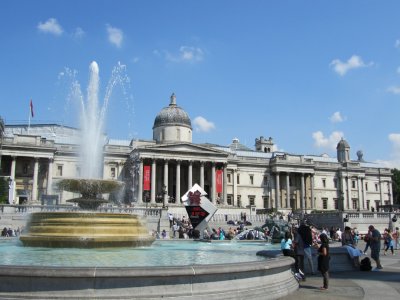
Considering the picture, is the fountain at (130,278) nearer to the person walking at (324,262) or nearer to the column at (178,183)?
the person walking at (324,262)

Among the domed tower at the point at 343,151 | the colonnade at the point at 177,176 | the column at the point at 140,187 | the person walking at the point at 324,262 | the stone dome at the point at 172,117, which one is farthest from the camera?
the domed tower at the point at 343,151

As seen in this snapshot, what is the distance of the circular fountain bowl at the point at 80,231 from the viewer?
588 inches

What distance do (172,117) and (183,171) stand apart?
9678 millimetres

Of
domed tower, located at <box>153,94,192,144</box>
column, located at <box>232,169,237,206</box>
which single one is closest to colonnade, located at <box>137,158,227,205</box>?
domed tower, located at <box>153,94,192,144</box>

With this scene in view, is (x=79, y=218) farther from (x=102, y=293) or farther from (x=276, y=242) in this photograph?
(x=276, y=242)

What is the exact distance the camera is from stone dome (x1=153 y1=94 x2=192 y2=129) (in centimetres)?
7725

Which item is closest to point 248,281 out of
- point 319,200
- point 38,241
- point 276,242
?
point 38,241

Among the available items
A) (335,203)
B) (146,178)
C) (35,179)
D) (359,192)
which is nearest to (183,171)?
(146,178)

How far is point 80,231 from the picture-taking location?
49.4 feet

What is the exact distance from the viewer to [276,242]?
2664 cm

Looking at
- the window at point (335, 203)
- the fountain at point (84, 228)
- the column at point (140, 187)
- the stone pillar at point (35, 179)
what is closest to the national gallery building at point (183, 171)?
the column at point (140, 187)

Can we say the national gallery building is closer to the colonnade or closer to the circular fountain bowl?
the colonnade

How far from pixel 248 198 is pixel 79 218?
228 ft

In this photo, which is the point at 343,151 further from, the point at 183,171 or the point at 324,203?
the point at 183,171
